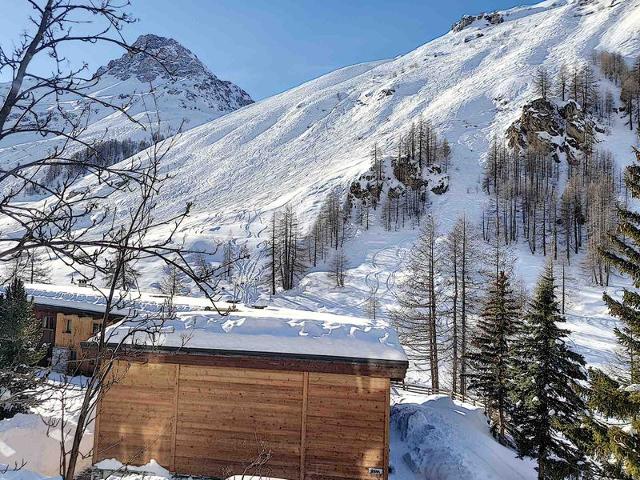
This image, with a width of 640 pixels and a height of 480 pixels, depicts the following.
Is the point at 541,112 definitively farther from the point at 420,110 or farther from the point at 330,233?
the point at 330,233

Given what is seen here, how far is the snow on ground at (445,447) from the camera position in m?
12.0

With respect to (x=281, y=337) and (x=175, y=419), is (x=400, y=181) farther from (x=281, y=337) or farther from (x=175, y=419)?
(x=175, y=419)

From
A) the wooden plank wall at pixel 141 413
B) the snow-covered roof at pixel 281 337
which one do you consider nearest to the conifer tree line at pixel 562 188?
the snow-covered roof at pixel 281 337

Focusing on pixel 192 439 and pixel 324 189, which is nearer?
pixel 192 439

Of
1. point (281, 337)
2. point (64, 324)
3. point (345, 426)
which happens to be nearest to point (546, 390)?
point (345, 426)

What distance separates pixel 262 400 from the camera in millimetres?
9898

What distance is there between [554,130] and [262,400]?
3257 inches

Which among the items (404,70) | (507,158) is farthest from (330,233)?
(404,70)

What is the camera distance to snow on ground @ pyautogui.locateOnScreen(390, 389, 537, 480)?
12.0 metres

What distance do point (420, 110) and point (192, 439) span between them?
98615 millimetres

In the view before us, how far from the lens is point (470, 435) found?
1449 centimetres

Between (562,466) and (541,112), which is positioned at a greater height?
(541,112)

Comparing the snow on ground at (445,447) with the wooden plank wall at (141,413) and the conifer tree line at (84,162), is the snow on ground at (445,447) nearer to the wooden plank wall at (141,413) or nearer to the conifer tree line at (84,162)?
the wooden plank wall at (141,413)

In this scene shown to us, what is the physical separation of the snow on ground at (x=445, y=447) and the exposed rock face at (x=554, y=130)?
71090mm
